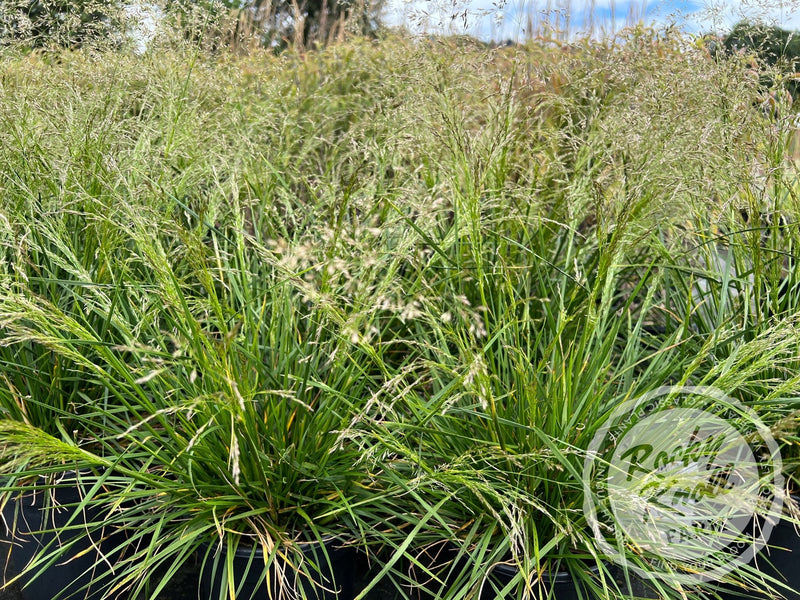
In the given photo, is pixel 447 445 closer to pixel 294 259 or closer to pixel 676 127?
pixel 294 259

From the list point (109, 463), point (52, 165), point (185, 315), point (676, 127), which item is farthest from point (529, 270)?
point (52, 165)

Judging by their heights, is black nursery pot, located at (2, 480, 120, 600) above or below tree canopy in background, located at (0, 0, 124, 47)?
below

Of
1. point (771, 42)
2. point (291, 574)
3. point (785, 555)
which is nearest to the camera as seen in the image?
point (291, 574)

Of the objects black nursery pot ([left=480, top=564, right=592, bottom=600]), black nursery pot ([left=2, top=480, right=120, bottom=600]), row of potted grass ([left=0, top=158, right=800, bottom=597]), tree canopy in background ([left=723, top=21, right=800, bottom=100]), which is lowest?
black nursery pot ([left=2, top=480, right=120, bottom=600])

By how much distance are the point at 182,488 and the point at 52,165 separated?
119 cm

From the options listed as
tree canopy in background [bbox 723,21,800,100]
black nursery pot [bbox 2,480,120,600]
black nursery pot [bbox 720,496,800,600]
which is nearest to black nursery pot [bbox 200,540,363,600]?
black nursery pot [bbox 2,480,120,600]

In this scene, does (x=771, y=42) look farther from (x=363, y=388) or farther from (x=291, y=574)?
(x=291, y=574)

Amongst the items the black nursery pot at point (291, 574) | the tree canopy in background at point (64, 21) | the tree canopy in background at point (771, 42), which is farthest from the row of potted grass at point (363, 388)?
the tree canopy in background at point (64, 21)

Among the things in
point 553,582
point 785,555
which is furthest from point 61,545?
point 785,555

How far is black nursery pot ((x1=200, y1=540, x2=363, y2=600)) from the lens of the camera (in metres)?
1.49

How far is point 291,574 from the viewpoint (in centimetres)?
159

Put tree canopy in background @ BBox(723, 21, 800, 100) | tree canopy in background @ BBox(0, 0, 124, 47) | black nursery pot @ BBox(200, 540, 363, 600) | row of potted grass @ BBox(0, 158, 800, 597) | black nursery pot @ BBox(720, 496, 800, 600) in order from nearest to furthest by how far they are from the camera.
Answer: row of potted grass @ BBox(0, 158, 800, 597) < black nursery pot @ BBox(200, 540, 363, 600) < black nursery pot @ BBox(720, 496, 800, 600) < tree canopy in background @ BBox(723, 21, 800, 100) < tree canopy in background @ BBox(0, 0, 124, 47)

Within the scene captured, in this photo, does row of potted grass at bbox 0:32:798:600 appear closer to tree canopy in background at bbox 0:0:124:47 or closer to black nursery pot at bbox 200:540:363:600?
black nursery pot at bbox 200:540:363:600

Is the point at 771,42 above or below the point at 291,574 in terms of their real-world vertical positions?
above
